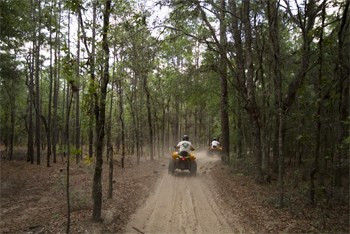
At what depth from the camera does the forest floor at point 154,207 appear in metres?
7.91

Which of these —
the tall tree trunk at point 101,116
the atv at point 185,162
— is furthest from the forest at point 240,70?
the atv at point 185,162

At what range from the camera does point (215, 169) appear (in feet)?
56.2

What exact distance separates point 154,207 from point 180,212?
3.14 feet

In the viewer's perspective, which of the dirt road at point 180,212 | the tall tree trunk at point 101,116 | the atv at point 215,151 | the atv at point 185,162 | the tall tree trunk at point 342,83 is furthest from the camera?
the atv at point 215,151

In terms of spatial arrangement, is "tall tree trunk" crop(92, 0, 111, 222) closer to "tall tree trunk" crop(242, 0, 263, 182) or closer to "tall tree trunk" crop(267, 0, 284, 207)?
"tall tree trunk" crop(267, 0, 284, 207)

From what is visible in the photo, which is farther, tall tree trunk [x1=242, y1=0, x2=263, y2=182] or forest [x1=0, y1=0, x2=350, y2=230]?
tall tree trunk [x1=242, y1=0, x2=263, y2=182]

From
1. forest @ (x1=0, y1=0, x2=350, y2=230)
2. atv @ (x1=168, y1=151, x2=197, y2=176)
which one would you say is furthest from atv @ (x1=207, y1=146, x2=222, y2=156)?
atv @ (x1=168, y1=151, x2=197, y2=176)

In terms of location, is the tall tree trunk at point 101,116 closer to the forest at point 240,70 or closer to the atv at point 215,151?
the forest at point 240,70

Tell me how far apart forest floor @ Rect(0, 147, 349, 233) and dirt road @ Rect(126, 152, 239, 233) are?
29 mm

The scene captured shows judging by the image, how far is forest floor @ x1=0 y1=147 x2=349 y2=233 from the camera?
311 inches

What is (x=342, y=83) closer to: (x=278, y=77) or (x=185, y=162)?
(x=278, y=77)

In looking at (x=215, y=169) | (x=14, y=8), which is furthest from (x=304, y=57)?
(x=14, y=8)

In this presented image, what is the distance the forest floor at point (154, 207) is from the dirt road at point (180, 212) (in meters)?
0.03

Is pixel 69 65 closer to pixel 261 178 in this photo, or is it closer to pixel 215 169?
pixel 261 178
